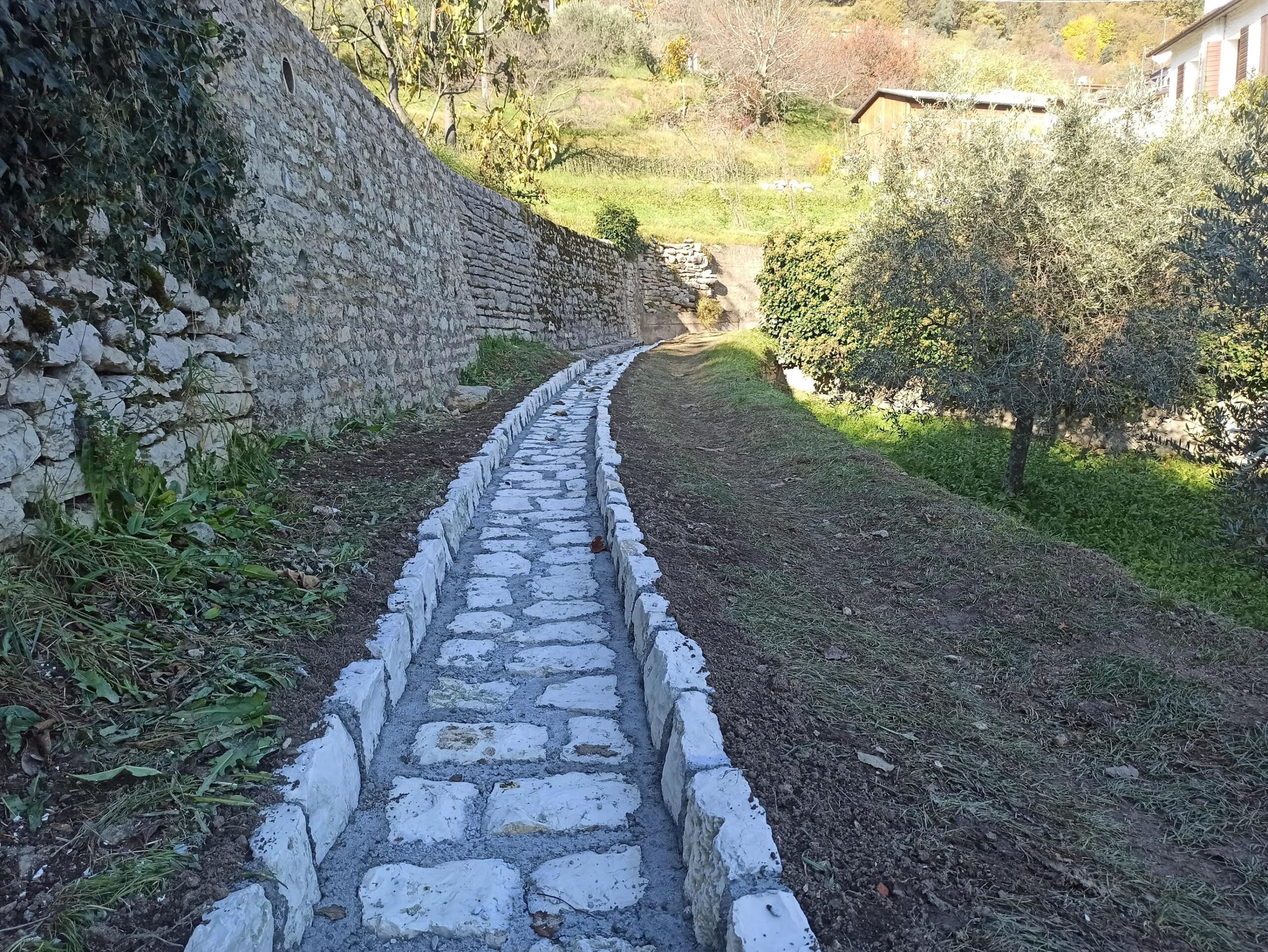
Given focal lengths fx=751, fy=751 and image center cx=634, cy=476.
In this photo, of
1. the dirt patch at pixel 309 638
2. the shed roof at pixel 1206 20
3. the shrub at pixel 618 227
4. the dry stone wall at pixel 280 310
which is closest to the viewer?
the dirt patch at pixel 309 638

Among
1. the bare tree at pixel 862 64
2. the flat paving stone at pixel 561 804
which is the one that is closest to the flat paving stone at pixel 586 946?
the flat paving stone at pixel 561 804

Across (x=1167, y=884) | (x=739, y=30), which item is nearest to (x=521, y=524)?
(x=1167, y=884)

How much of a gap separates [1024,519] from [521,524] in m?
6.02

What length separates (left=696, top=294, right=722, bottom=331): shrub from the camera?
25.6 m

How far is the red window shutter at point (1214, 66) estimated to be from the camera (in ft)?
81.0

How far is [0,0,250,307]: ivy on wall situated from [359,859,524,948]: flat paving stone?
2.61m

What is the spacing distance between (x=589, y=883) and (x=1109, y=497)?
29.2ft

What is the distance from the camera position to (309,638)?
299 centimetres

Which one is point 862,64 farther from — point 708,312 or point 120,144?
point 120,144

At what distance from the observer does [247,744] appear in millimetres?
2297

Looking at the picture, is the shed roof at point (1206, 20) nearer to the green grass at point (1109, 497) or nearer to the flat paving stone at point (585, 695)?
the green grass at point (1109, 497)

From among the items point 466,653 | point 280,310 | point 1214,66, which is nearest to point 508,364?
point 280,310

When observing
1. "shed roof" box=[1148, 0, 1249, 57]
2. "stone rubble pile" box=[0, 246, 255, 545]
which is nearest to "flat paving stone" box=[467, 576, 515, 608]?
"stone rubble pile" box=[0, 246, 255, 545]

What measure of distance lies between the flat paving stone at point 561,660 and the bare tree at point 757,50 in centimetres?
4116
